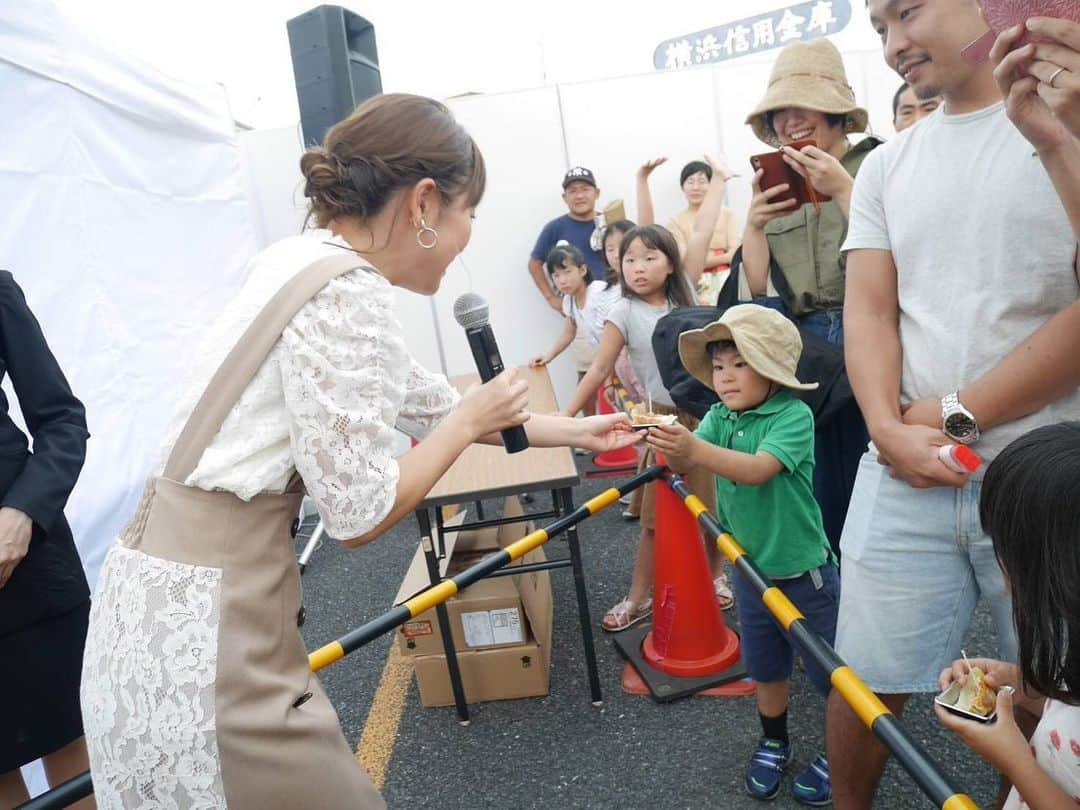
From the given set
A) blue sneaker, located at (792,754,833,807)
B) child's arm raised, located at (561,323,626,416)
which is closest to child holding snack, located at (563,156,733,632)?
child's arm raised, located at (561,323,626,416)

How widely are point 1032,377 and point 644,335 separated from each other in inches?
83.6

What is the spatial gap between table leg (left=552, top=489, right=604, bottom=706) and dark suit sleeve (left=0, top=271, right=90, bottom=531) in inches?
62.1

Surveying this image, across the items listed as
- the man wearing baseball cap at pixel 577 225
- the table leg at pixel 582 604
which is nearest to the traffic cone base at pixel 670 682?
the table leg at pixel 582 604

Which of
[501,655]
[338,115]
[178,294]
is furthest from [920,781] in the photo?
[178,294]

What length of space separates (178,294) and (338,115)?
1.45 meters

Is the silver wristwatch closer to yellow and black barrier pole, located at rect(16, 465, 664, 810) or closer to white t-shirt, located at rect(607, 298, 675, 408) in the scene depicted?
yellow and black barrier pole, located at rect(16, 465, 664, 810)

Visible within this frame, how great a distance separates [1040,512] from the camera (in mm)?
1027

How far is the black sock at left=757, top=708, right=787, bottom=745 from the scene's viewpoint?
7.56 feet

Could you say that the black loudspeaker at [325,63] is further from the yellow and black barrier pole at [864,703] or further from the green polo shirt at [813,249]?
the yellow and black barrier pole at [864,703]

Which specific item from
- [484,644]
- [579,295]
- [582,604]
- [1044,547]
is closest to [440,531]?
Answer: [484,644]

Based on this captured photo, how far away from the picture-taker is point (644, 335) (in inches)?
134

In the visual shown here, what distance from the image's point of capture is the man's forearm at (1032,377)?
1299mm

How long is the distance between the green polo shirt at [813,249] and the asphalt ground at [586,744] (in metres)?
1.48

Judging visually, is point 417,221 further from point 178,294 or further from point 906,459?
point 178,294
